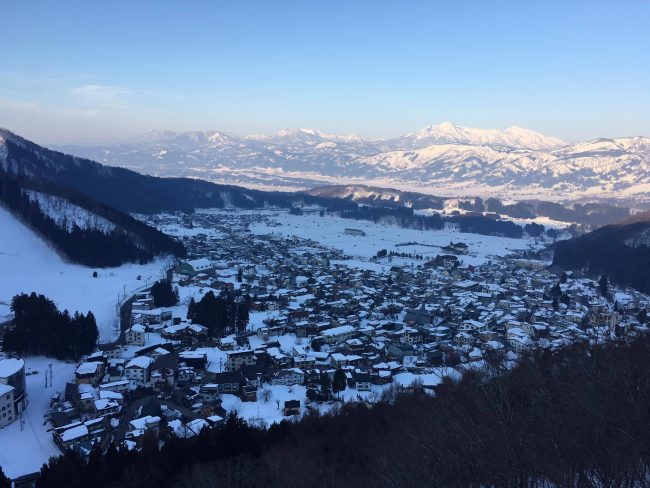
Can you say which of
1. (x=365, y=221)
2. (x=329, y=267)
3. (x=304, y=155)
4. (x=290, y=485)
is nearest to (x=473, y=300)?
(x=329, y=267)

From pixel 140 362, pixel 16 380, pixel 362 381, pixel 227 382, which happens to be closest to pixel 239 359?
pixel 227 382

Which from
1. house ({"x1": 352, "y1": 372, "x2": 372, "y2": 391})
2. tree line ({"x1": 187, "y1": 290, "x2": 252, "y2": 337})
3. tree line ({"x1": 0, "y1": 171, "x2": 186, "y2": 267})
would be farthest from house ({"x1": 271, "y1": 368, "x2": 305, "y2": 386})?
tree line ({"x1": 0, "y1": 171, "x2": 186, "y2": 267})

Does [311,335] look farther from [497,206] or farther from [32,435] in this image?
[497,206]

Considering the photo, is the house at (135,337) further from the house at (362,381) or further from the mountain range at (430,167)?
the mountain range at (430,167)

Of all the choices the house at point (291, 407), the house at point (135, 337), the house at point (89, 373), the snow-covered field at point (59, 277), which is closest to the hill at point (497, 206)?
the snow-covered field at point (59, 277)

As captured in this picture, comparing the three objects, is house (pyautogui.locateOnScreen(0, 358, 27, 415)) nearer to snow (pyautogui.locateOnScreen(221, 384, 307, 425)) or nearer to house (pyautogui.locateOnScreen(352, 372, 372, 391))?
snow (pyautogui.locateOnScreen(221, 384, 307, 425))

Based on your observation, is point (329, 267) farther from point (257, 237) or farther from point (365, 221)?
point (365, 221)
